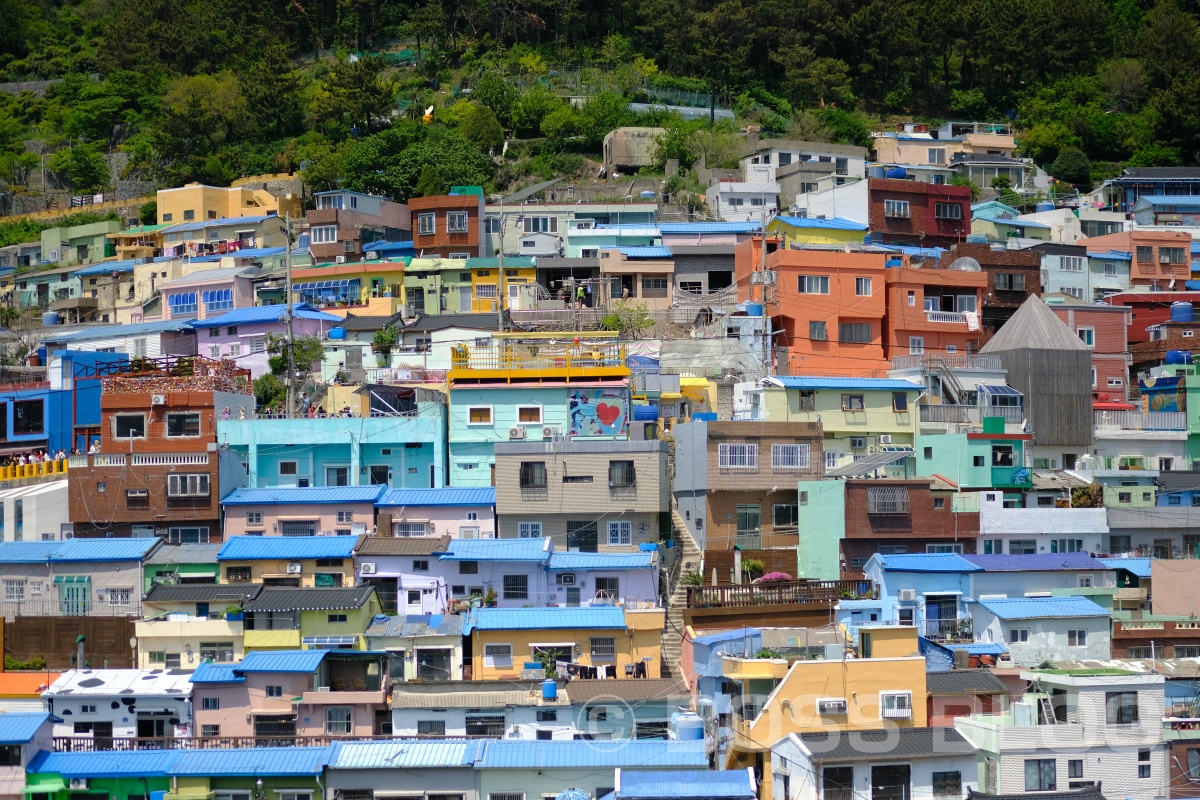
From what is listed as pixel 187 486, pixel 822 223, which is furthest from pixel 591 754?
pixel 822 223

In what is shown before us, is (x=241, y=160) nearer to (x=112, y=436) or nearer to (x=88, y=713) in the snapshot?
(x=112, y=436)

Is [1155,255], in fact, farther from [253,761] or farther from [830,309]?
[253,761]

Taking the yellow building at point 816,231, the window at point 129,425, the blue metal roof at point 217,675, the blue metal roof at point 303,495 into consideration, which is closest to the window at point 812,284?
the yellow building at point 816,231

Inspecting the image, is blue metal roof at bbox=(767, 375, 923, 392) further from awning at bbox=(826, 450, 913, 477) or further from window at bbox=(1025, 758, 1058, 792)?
window at bbox=(1025, 758, 1058, 792)

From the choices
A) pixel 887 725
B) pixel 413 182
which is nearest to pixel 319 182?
pixel 413 182

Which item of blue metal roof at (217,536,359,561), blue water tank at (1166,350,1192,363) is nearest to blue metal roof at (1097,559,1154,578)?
blue water tank at (1166,350,1192,363)

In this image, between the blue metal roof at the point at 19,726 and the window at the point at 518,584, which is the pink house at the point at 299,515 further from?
the blue metal roof at the point at 19,726
